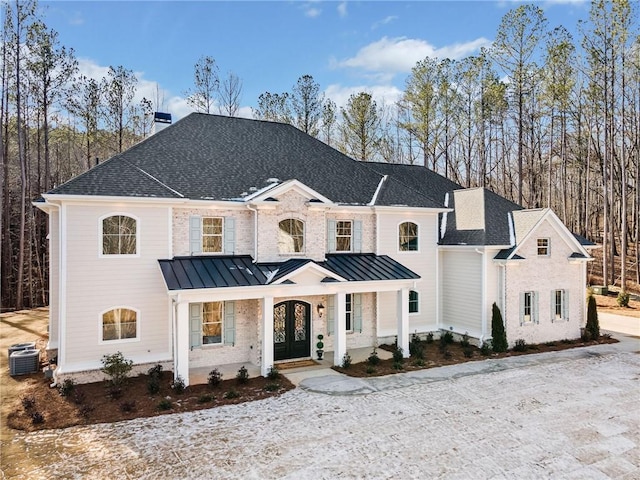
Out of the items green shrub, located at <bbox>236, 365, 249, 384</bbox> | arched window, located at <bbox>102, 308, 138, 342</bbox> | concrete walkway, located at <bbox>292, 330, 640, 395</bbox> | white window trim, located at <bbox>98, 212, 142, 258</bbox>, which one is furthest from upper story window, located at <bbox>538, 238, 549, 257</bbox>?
arched window, located at <bbox>102, 308, 138, 342</bbox>

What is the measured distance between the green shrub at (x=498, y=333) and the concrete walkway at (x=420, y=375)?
0.73m

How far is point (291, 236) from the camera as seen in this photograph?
15836 millimetres

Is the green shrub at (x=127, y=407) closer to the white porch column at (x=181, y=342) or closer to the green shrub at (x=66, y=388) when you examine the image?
the white porch column at (x=181, y=342)

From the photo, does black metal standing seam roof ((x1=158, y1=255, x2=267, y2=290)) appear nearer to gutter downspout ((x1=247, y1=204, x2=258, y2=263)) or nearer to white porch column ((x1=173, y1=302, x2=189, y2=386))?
gutter downspout ((x1=247, y1=204, x2=258, y2=263))

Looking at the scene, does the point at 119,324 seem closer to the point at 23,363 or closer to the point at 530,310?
the point at 23,363

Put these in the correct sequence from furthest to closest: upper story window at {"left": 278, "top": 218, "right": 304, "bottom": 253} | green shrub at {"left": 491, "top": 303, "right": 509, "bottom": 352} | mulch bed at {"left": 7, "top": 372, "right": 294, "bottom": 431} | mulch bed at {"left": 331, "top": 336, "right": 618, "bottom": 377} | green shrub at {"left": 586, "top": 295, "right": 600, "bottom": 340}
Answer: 1. green shrub at {"left": 586, "top": 295, "right": 600, "bottom": 340}
2. green shrub at {"left": 491, "top": 303, "right": 509, "bottom": 352}
3. upper story window at {"left": 278, "top": 218, "right": 304, "bottom": 253}
4. mulch bed at {"left": 331, "top": 336, "right": 618, "bottom": 377}
5. mulch bed at {"left": 7, "top": 372, "right": 294, "bottom": 431}

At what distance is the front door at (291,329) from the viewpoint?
15.5m

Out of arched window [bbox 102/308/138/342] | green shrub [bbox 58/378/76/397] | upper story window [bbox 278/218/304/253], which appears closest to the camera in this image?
green shrub [bbox 58/378/76/397]

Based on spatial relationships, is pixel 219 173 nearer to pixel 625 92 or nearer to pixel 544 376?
pixel 544 376

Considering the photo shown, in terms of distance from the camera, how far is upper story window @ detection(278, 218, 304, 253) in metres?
15.7

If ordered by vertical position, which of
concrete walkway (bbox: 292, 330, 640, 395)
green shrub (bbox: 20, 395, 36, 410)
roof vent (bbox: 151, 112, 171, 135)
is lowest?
concrete walkway (bbox: 292, 330, 640, 395)

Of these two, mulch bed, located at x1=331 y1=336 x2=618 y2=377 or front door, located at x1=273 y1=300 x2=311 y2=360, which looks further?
front door, located at x1=273 y1=300 x2=311 y2=360

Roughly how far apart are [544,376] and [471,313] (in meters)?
4.48

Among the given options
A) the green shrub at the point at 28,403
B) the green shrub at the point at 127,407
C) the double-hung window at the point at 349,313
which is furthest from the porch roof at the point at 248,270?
Result: the green shrub at the point at 28,403
